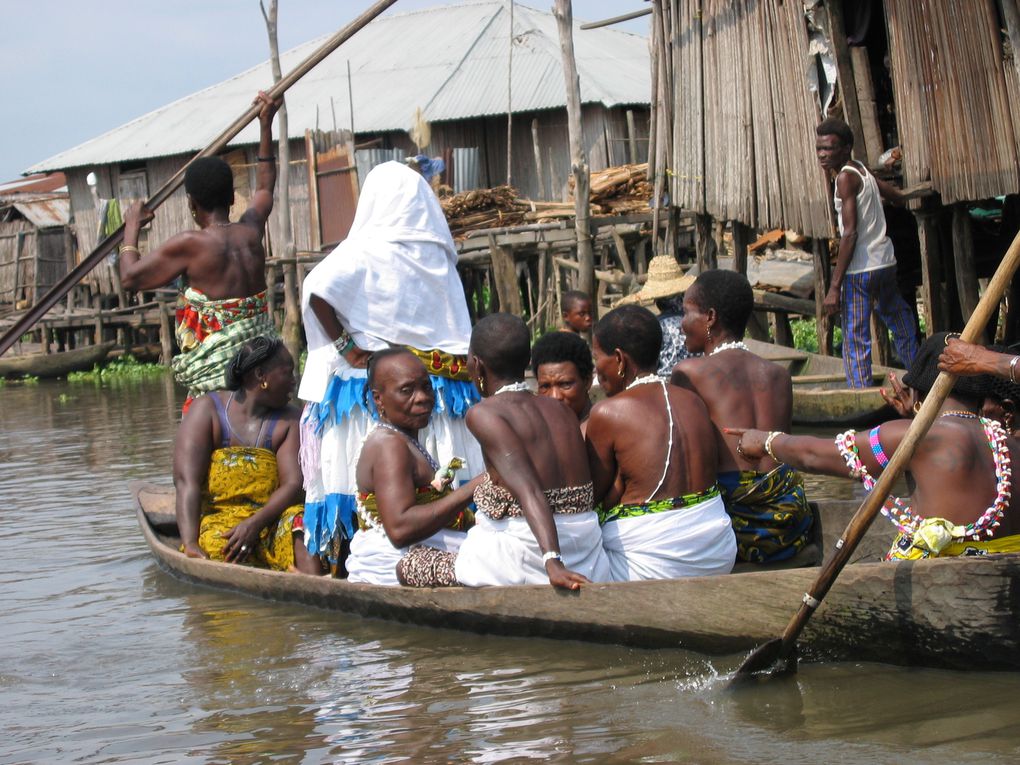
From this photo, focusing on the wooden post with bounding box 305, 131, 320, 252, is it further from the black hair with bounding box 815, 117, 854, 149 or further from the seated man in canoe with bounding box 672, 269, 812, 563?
the seated man in canoe with bounding box 672, 269, 812, 563

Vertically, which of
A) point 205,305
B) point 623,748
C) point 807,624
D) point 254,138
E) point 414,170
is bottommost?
point 623,748

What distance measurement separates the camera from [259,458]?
5723mm

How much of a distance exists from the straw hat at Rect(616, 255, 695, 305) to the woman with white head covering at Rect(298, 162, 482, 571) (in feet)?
13.3

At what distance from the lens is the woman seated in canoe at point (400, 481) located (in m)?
4.67

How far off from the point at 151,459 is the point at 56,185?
837 inches

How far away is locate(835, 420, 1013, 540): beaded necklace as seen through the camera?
3.68 meters

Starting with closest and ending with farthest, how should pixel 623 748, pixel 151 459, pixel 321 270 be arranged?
pixel 623 748 → pixel 321 270 → pixel 151 459

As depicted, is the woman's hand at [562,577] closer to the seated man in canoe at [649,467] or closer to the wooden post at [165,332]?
the seated man in canoe at [649,467]

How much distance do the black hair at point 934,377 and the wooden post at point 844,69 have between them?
550cm

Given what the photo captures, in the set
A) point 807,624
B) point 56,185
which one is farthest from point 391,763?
point 56,185

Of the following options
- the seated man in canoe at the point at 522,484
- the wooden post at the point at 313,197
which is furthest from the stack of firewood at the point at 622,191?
the seated man in canoe at the point at 522,484

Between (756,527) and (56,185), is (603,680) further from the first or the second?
(56,185)

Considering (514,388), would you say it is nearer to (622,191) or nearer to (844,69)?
(844,69)

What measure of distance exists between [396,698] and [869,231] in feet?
16.3
